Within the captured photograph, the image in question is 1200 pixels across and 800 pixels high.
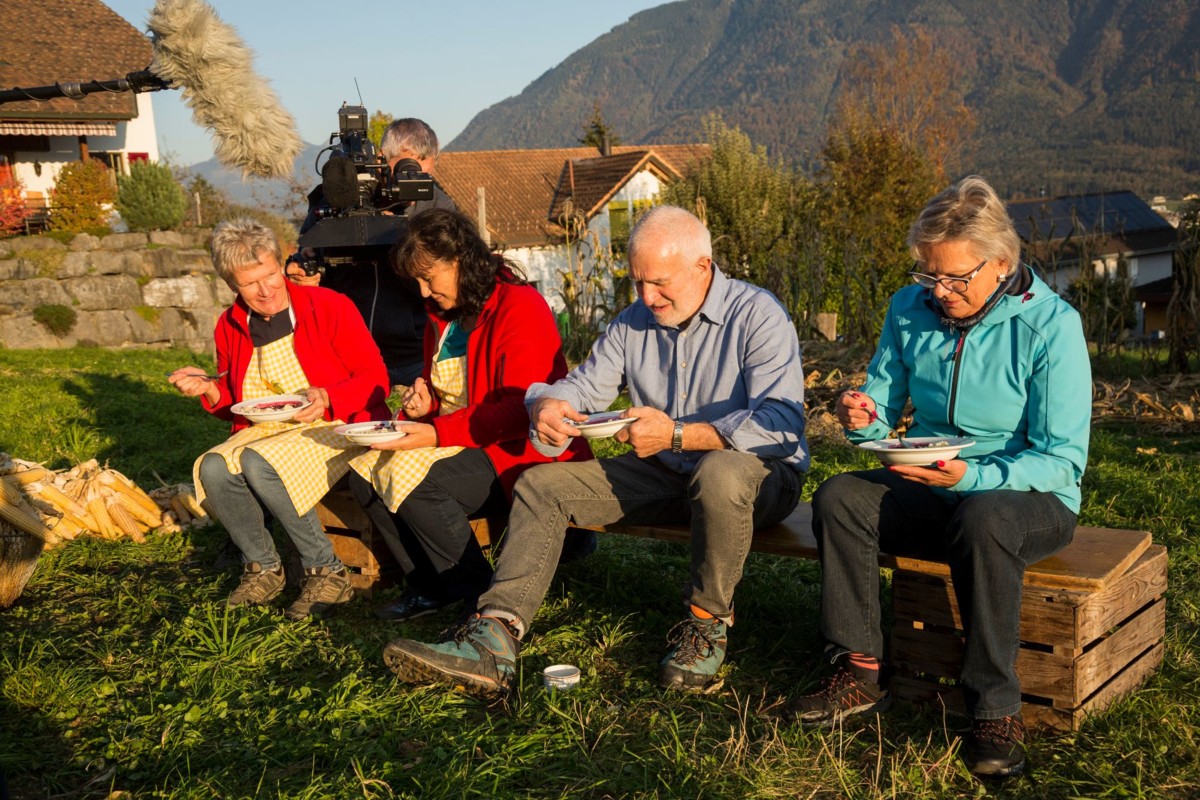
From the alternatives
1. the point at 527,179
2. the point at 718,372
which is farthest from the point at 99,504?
the point at 527,179

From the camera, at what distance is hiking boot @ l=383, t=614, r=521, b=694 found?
3.01m

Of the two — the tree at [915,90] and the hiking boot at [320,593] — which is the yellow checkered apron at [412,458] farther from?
the tree at [915,90]

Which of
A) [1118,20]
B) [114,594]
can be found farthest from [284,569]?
[1118,20]

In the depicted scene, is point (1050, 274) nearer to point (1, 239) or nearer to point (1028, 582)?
point (1028, 582)

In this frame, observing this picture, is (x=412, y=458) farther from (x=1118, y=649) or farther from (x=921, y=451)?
(x=1118, y=649)

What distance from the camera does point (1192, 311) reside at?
791 cm

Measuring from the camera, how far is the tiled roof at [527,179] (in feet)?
121

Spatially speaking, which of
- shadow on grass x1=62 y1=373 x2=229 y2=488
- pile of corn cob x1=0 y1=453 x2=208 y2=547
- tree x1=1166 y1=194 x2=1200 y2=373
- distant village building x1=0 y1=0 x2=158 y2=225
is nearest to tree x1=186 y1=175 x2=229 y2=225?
distant village building x1=0 y1=0 x2=158 y2=225

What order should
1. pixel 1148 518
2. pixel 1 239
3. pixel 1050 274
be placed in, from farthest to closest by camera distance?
pixel 1 239 → pixel 1050 274 → pixel 1148 518

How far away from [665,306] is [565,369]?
23.6 inches

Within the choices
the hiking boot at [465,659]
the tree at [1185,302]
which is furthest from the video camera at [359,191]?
the tree at [1185,302]

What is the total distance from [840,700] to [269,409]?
7.11 ft

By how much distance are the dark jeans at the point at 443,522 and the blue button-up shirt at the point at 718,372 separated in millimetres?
366

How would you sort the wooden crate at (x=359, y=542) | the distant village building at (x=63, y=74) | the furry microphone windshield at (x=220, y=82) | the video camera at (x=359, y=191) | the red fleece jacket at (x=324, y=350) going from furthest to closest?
the distant village building at (x=63, y=74)
the video camera at (x=359, y=191)
the red fleece jacket at (x=324, y=350)
the wooden crate at (x=359, y=542)
the furry microphone windshield at (x=220, y=82)
